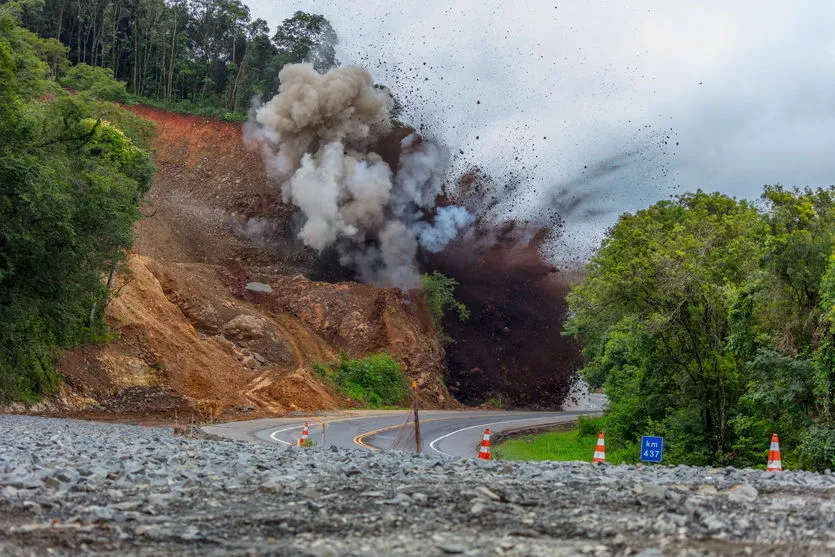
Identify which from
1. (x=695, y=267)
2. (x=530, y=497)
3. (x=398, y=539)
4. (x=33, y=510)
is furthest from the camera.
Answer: (x=695, y=267)

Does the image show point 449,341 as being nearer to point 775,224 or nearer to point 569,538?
point 775,224

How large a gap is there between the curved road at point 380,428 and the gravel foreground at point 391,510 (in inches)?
547

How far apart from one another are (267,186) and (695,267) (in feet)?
146

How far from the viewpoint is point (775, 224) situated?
20.0 meters

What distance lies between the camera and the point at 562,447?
3253 centimetres

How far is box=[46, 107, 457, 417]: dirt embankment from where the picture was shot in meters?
36.6

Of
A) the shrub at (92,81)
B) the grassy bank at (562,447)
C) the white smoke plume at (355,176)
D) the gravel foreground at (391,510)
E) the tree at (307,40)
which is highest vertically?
the tree at (307,40)

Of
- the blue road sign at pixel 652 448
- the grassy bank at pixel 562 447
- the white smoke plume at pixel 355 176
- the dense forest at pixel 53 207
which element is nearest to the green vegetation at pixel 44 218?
the dense forest at pixel 53 207

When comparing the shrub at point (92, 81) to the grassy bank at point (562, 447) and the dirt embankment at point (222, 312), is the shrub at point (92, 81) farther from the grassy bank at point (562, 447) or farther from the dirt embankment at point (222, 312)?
the grassy bank at point (562, 447)

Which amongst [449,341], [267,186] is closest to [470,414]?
[449,341]

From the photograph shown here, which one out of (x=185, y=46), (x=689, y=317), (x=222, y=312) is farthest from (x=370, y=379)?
(x=185, y=46)

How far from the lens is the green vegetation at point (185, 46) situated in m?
71.0

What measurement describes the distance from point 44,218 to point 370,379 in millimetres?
27603

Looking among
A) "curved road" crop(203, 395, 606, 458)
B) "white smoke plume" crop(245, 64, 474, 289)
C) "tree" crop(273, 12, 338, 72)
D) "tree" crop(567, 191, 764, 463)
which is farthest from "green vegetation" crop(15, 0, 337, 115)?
"tree" crop(567, 191, 764, 463)
